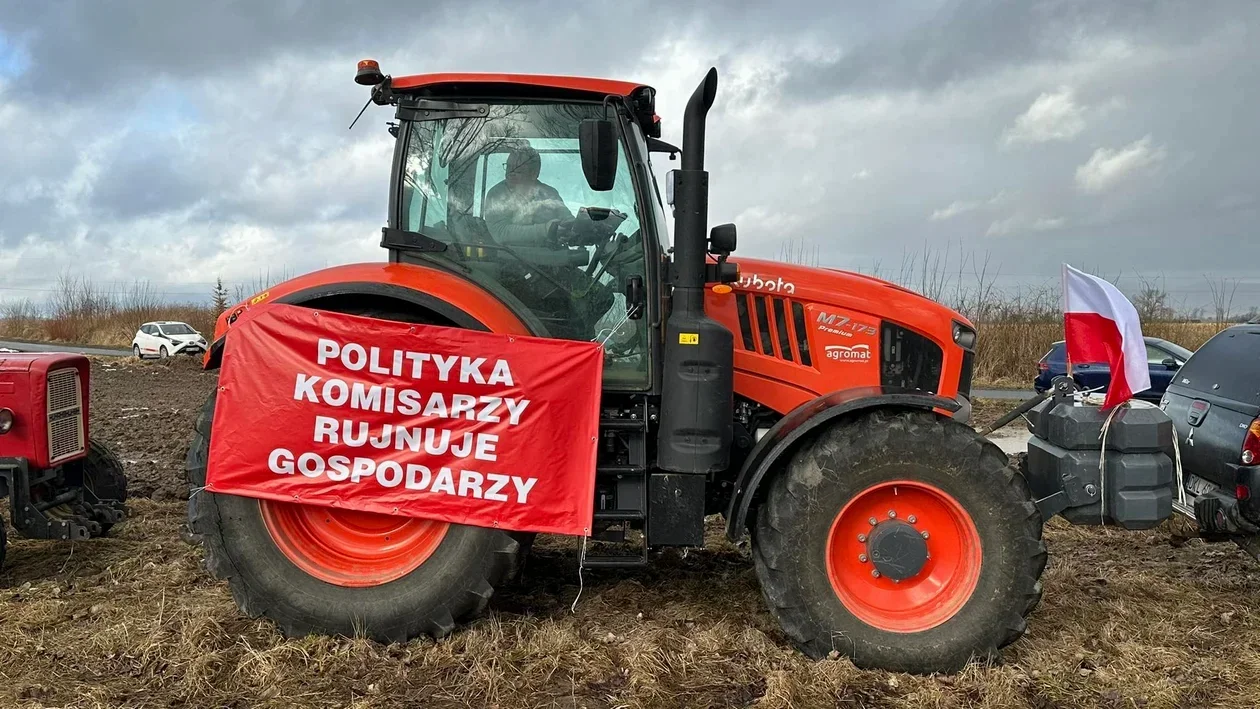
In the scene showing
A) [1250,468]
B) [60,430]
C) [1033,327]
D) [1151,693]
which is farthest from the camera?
[1033,327]

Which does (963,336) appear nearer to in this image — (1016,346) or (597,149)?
(597,149)

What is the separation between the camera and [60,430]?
4.80 metres

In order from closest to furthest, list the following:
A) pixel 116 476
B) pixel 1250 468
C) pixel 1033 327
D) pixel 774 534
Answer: pixel 774 534
pixel 1250 468
pixel 116 476
pixel 1033 327

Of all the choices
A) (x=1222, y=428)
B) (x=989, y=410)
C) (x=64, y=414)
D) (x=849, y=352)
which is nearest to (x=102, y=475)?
(x=64, y=414)

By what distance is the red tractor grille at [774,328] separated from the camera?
4.04m

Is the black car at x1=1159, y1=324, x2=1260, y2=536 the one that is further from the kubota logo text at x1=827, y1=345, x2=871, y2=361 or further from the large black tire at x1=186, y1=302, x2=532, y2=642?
the large black tire at x1=186, y1=302, x2=532, y2=642

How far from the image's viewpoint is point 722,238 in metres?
3.71

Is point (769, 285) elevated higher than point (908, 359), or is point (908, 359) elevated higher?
point (769, 285)

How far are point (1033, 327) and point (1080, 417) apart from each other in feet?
51.6

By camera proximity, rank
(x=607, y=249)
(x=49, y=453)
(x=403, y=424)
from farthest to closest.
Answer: (x=49, y=453) → (x=607, y=249) → (x=403, y=424)

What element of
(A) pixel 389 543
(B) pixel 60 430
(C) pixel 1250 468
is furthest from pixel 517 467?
(C) pixel 1250 468

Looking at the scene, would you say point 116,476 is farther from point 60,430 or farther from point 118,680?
point 118,680

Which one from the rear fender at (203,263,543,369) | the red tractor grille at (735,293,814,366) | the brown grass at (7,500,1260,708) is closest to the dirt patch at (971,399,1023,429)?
the brown grass at (7,500,1260,708)

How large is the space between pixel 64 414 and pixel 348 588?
7.99 feet
